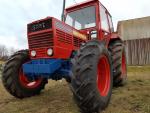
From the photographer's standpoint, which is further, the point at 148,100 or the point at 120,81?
the point at 120,81

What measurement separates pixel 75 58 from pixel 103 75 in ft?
3.84

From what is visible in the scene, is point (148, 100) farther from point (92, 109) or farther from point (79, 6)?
point (79, 6)

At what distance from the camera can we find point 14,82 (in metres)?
6.16

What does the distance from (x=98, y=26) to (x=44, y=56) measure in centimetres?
184

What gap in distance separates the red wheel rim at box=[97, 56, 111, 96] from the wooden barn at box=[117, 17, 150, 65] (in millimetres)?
14404

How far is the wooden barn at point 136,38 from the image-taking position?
1920 centimetres

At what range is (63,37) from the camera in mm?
5570

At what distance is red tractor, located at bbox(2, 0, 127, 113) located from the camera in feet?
14.5

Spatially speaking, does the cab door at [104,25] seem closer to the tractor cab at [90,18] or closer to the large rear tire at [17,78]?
the tractor cab at [90,18]

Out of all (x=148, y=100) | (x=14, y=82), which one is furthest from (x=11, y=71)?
(x=148, y=100)

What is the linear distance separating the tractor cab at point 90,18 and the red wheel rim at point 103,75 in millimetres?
1314

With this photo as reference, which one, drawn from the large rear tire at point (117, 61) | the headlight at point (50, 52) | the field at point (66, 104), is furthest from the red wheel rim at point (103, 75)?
the large rear tire at point (117, 61)

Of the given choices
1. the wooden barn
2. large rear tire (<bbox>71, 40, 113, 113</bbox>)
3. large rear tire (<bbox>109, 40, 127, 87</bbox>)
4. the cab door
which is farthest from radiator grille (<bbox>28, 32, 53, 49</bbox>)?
the wooden barn

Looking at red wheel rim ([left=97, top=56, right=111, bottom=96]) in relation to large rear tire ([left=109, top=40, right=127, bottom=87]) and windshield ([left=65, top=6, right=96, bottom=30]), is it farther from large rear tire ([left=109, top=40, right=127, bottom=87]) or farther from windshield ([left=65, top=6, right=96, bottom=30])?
windshield ([left=65, top=6, right=96, bottom=30])
